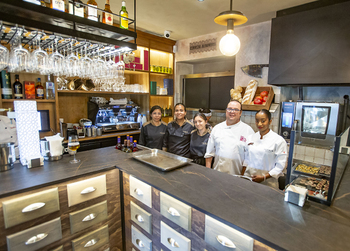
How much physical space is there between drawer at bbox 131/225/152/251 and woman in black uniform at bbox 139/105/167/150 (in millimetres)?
1362

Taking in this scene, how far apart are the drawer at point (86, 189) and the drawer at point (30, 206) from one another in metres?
0.10

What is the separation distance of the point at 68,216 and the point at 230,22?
2.06 m

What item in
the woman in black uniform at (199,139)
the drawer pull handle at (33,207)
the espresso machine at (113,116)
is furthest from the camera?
the espresso machine at (113,116)

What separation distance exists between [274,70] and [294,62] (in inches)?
10.0

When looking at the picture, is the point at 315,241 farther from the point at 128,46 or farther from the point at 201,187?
the point at 128,46

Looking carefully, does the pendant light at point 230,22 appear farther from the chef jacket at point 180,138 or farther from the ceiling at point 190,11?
the chef jacket at point 180,138

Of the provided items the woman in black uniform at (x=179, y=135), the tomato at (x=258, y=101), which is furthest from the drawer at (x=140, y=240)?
the tomato at (x=258, y=101)

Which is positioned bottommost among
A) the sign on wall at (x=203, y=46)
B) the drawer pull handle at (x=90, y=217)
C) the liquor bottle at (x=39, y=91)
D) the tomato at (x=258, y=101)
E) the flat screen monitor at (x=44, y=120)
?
A: the drawer pull handle at (x=90, y=217)

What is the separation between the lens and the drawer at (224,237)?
98 cm

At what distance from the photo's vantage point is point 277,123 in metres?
3.32

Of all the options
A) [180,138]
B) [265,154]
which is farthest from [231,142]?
[180,138]

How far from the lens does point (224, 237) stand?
1.07 meters

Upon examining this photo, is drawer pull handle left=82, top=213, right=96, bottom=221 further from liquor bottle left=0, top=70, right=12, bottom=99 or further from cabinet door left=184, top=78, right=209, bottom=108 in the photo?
cabinet door left=184, top=78, right=209, bottom=108

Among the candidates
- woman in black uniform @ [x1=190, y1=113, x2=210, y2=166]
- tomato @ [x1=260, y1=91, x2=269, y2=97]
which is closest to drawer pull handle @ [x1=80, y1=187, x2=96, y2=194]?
woman in black uniform @ [x1=190, y1=113, x2=210, y2=166]
